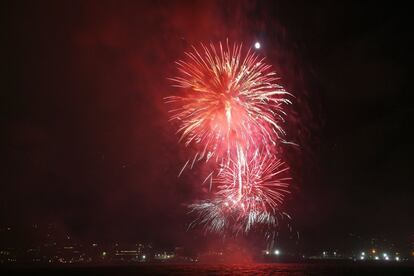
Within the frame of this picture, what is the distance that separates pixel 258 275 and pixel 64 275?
178 ft

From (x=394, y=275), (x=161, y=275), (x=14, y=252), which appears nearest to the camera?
(x=161, y=275)

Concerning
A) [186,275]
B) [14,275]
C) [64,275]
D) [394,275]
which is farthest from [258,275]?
[14,275]

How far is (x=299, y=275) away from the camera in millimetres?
109188

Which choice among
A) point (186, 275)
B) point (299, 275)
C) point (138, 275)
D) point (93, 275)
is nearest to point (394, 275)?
point (299, 275)

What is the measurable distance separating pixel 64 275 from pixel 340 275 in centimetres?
7809

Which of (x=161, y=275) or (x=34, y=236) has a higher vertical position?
(x=34, y=236)

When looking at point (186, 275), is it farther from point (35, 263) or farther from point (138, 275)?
point (35, 263)

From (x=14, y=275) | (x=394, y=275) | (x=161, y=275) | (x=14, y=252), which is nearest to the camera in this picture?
(x=161, y=275)

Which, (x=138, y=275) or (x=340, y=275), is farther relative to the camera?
(x=340, y=275)

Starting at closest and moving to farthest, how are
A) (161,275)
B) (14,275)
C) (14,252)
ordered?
(161,275)
(14,275)
(14,252)

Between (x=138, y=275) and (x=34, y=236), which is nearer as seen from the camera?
(x=138, y=275)

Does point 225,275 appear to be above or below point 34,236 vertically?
below

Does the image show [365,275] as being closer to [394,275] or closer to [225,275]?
[394,275]

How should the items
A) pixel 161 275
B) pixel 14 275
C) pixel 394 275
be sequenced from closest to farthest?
pixel 161 275 < pixel 14 275 < pixel 394 275
